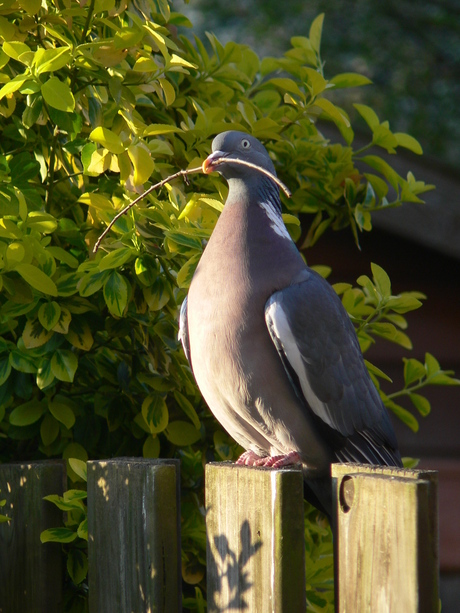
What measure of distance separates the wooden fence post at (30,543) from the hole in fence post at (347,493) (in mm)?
765

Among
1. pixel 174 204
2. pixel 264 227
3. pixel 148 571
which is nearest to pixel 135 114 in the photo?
pixel 174 204

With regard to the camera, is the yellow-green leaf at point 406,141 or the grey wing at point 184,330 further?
the yellow-green leaf at point 406,141

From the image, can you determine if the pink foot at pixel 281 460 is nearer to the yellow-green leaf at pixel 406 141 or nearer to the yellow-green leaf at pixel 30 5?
the yellow-green leaf at pixel 406 141

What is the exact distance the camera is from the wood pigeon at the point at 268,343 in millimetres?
1975

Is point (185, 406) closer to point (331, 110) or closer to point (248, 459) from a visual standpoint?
point (248, 459)

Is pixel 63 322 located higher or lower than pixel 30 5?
lower

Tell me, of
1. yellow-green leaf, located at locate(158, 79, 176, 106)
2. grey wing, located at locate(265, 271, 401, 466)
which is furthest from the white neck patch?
yellow-green leaf, located at locate(158, 79, 176, 106)

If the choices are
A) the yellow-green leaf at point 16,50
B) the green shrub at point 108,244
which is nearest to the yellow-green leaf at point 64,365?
the green shrub at point 108,244

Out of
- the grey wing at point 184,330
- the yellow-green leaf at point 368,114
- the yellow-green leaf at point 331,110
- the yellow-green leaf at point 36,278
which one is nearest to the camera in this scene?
the yellow-green leaf at point 36,278

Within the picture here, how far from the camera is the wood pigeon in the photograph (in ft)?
6.48

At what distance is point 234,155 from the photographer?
80.9 inches

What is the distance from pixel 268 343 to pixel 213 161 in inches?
19.2

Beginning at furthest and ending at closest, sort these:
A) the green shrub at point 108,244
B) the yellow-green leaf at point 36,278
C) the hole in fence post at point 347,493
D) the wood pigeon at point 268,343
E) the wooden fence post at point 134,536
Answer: the wood pigeon at point 268,343, the green shrub at point 108,244, the yellow-green leaf at point 36,278, the wooden fence post at point 134,536, the hole in fence post at point 347,493

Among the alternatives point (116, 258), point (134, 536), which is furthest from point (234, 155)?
point (134, 536)
